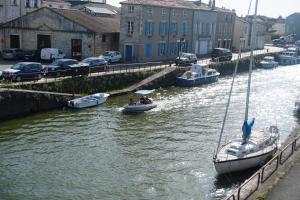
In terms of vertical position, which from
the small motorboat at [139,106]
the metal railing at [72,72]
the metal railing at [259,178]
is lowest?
the metal railing at [259,178]

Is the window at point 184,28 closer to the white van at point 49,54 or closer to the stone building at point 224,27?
the stone building at point 224,27

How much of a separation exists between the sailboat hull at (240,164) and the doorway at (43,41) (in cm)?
3732

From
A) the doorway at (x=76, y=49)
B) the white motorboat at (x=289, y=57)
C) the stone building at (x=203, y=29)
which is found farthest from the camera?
the white motorboat at (x=289, y=57)

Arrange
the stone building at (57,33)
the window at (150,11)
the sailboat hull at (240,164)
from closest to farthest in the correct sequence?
the sailboat hull at (240,164) → the stone building at (57,33) → the window at (150,11)

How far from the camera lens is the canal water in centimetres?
2198

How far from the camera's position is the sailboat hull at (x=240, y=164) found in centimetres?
2350

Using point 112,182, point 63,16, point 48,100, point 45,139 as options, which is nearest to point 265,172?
point 112,182

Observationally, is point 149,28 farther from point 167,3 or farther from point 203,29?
point 203,29

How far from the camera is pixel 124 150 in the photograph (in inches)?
1091

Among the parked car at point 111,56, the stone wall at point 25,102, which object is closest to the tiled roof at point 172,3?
the parked car at point 111,56

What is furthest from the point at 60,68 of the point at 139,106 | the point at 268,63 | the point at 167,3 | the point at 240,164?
the point at 268,63

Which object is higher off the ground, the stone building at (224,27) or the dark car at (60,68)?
the stone building at (224,27)

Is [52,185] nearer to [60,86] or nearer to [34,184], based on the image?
[34,184]

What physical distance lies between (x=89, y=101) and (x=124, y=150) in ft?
38.4
